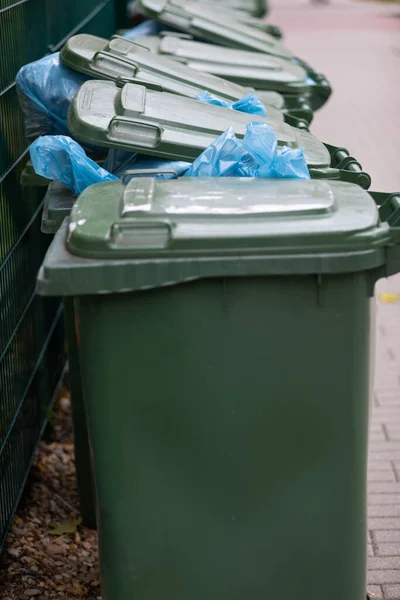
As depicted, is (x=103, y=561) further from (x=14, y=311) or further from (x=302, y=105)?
(x=302, y=105)

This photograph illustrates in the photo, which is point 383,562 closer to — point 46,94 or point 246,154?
point 246,154

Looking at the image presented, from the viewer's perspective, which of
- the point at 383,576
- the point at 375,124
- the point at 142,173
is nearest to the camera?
the point at 142,173

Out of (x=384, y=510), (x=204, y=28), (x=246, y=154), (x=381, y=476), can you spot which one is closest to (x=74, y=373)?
(x=246, y=154)

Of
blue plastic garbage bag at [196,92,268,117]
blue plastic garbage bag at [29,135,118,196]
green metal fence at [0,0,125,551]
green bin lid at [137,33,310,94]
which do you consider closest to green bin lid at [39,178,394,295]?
blue plastic garbage bag at [29,135,118,196]

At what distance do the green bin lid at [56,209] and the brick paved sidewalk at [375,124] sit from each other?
1.73 m

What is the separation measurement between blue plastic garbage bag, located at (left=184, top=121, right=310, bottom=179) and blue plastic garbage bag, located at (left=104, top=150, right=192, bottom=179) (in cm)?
7

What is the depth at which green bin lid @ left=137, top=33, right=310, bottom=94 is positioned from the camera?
17.2 ft

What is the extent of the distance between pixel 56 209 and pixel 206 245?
32.5 inches

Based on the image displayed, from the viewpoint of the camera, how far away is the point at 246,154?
3084 mm

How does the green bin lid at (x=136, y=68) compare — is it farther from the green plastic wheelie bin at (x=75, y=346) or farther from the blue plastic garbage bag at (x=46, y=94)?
the green plastic wheelie bin at (x=75, y=346)

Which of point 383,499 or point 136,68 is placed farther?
point 383,499

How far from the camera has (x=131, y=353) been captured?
2.54 m

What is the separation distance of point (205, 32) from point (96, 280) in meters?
4.17

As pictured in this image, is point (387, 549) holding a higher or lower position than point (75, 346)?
lower
